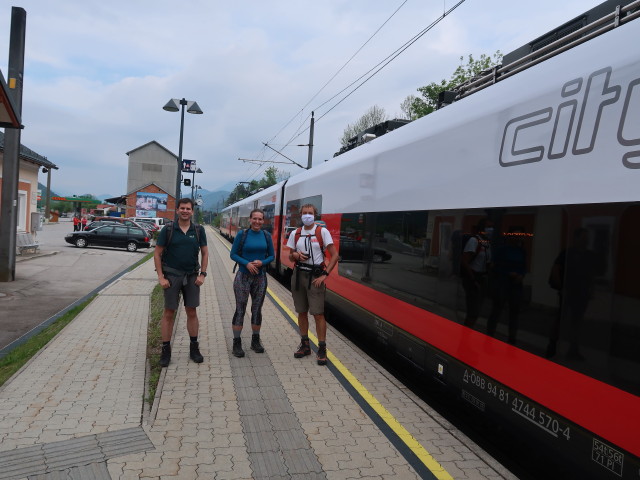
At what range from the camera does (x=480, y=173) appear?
373cm

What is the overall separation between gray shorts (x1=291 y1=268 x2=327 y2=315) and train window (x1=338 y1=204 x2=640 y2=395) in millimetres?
1038

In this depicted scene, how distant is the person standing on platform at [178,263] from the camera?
4953 mm

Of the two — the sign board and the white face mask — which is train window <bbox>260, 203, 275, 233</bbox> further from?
the white face mask

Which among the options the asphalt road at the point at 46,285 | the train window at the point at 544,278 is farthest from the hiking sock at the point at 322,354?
the asphalt road at the point at 46,285

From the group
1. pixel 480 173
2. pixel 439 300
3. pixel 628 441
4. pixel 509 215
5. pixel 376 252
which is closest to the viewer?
pixel 628 441

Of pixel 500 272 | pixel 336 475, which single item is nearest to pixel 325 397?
pixel 336 475

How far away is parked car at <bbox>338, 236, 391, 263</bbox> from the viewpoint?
5672mm

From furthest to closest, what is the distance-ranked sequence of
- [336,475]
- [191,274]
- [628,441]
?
[191,274] → [336,475] → [628,441]

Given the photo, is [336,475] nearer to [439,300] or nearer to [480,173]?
[439,300]

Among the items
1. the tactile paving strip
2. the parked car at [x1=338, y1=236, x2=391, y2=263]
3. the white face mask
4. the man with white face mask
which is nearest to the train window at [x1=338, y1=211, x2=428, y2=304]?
the parked car at [x1=338, y1=236, x2=391, y2=263]

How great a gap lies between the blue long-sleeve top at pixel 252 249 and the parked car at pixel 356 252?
1313 mm

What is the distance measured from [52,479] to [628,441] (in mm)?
3144

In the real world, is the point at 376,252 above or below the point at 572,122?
below

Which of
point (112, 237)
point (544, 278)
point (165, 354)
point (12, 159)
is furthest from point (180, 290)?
point (112, 237)
